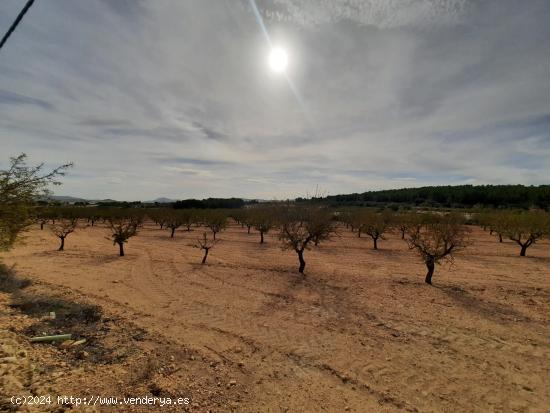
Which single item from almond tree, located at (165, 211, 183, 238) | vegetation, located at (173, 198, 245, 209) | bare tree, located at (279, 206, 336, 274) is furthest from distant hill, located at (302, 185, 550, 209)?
bare tree, located at (279, 206, 336, 274)

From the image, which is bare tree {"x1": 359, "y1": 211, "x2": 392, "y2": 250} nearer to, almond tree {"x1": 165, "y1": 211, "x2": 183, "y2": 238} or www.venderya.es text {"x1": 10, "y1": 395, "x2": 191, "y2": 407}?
almond tree {"x1": 165, "y1": 211, "x2": 183, "y2": 238}

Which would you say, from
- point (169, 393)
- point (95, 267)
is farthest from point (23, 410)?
point (95, 267)

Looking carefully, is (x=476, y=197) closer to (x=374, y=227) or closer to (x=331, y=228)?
(x=374, y=227)

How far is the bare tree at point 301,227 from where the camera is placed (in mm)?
19906

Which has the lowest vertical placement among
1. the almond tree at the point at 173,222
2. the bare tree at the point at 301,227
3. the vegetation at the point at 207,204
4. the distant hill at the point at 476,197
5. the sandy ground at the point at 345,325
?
the sandy ground at the point at 345,325

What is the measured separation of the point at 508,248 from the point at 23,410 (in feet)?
139

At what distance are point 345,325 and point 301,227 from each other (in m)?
11.1

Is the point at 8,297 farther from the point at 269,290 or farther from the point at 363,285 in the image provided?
the point at 363,285

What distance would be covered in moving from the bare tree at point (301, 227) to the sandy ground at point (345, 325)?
1.87 metres

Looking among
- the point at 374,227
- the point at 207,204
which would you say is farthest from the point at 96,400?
the point at 207,204

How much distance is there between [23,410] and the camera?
16.5ft

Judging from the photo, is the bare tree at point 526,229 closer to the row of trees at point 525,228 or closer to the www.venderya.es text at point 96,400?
the row of trees at point 525,228

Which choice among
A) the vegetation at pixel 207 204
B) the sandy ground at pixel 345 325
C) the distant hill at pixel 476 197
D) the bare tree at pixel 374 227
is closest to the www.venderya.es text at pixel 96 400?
the sandy ground at pixel 345 325

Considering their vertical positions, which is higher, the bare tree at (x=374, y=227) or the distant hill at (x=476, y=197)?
the distant hill at (x=476, y=197)
